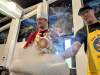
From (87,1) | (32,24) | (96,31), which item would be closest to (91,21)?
(96,31)

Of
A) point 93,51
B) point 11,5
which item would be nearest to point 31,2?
point 11,5

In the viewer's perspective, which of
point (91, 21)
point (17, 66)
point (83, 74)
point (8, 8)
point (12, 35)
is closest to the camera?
point (17, 66)

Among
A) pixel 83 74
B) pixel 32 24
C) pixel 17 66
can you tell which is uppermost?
pixel 32 24

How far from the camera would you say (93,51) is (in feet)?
3.30

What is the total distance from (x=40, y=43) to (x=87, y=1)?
0.94 m

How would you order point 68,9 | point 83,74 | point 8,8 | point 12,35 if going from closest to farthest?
point 83,74 → point 68,9 → point 8,8 → point 12,35

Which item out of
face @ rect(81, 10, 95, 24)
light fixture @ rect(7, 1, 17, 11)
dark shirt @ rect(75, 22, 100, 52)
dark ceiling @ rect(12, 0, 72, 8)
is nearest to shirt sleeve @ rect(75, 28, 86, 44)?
dark shirt @ rect(75, 22, 100, 52)

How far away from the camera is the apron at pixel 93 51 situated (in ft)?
3.17

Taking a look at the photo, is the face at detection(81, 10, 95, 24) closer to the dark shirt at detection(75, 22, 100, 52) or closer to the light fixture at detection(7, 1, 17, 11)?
the dark shirt at detection(75, 22, 100, 52)

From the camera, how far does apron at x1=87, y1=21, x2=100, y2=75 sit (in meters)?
0.97

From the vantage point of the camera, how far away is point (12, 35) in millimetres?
2055

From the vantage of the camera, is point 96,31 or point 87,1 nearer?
point 96,31

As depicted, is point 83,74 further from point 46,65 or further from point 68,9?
point 46,65

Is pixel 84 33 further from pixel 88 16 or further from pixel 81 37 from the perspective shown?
pixel 88 16
